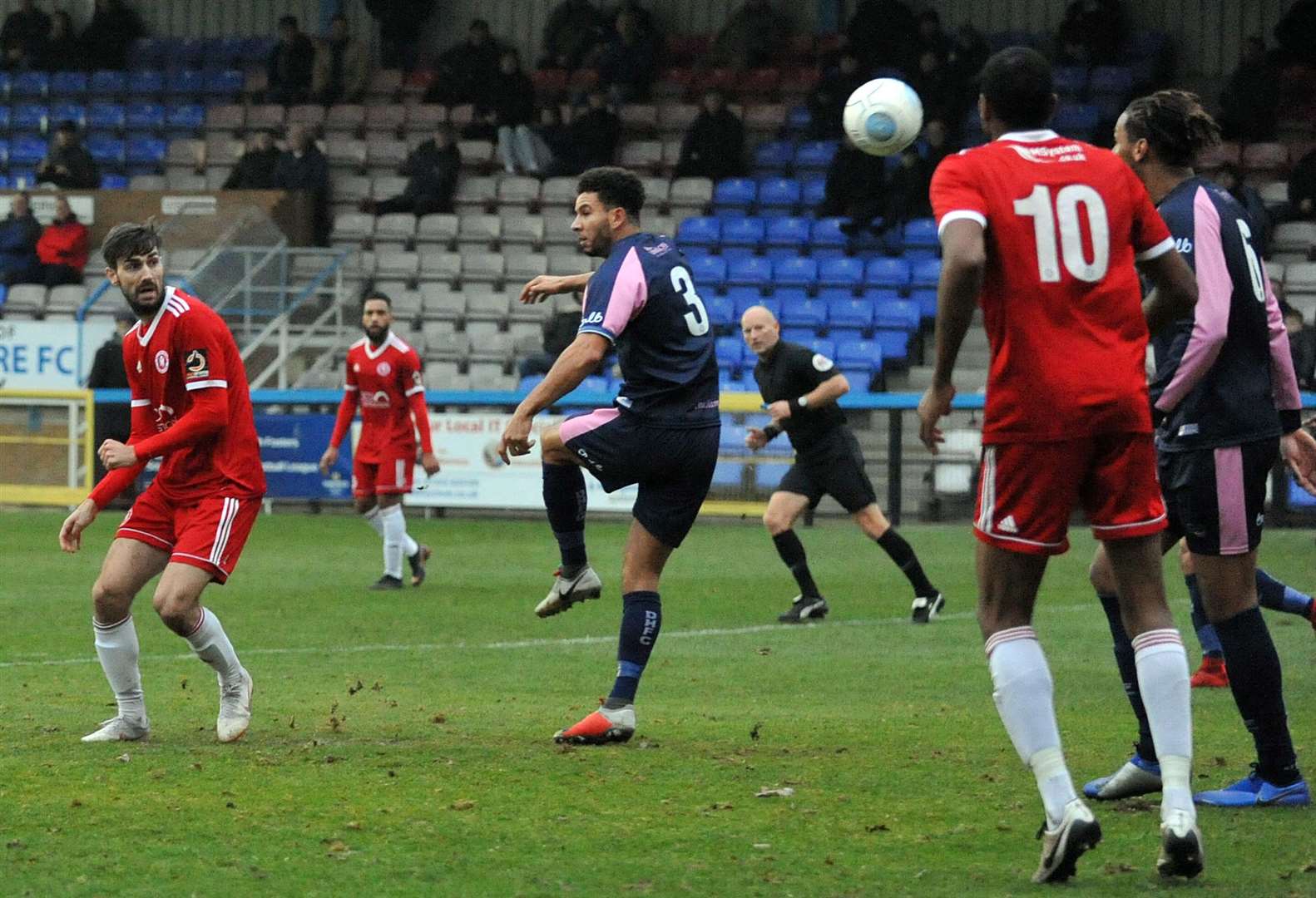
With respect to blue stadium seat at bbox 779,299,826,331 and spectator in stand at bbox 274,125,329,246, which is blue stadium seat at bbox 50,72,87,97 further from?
blue stadium seat at bbox 779,299,826,331

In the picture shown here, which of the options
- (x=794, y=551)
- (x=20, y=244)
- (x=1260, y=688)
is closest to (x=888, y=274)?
(x=794, y=551)

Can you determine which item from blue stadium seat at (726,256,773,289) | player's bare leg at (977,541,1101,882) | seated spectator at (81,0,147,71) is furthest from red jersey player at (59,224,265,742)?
seated spectator at (81,0,147,71)

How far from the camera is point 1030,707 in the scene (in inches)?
203

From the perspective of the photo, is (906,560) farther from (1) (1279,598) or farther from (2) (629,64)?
(2) (629,64)

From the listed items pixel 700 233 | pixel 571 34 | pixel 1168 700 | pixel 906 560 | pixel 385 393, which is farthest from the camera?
pixel 571 34

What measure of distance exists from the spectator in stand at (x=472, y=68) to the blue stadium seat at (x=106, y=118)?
17.7ft

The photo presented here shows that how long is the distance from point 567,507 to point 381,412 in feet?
26.2

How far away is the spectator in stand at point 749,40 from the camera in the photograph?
2845 centimetres

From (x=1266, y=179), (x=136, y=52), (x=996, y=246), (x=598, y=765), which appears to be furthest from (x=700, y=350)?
(x=136, y=52)

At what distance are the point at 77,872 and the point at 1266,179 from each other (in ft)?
71.6

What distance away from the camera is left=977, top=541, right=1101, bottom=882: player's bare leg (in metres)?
4.99

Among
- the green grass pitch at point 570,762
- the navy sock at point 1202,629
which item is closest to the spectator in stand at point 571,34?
the green grass pitch at point 570,762

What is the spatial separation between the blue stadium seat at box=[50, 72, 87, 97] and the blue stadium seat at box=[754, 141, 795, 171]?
37.8 ft

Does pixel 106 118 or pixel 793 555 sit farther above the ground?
pixel 106 118
